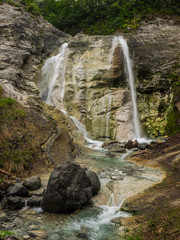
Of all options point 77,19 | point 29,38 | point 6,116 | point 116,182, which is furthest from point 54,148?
point 77,19

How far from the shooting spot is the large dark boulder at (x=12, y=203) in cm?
555

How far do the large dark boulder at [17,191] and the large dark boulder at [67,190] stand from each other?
34.2 inches

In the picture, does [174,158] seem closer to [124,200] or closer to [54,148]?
[124,200]

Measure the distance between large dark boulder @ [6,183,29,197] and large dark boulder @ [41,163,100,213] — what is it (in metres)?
0.87

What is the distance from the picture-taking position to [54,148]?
33.2ft

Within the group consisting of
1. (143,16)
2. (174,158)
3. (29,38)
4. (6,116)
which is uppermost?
(143,16)

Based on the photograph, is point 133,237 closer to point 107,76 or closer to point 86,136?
point 86,136

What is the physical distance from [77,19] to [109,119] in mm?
23432

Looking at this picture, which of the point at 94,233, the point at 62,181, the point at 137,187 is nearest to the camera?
the point at 94,233

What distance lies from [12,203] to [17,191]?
0.49 meters

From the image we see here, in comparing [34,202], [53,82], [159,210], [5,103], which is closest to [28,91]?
[53,82]

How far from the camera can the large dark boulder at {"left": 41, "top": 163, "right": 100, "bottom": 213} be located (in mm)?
5480

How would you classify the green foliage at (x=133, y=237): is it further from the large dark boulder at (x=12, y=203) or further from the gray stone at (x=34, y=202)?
the large dark boulder at (x=12, y=203)

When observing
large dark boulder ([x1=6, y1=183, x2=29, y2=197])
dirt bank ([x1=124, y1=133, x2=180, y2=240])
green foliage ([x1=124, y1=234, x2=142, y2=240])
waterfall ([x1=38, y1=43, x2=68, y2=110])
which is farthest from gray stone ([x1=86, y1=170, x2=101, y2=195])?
waterfall ([x1=38, y1=43, x2=68, y2=110])
